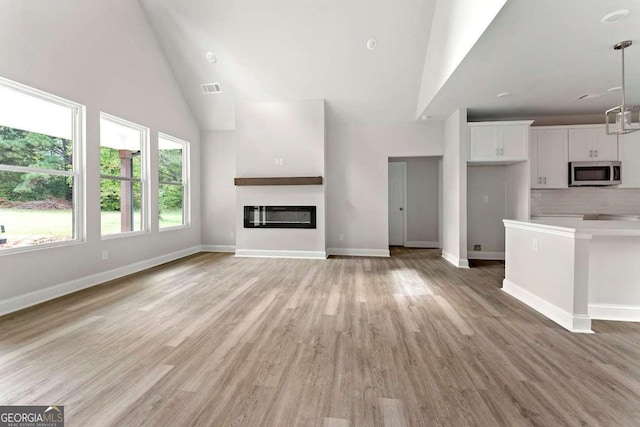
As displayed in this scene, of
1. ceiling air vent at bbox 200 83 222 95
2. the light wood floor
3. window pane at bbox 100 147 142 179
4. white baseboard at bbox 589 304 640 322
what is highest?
ceiling air vent at bbox 200 83 222 95

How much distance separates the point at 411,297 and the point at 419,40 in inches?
152

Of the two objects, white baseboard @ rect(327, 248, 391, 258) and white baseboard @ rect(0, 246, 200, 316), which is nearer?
white baseboard @ rect(0, 246, 200, 316)

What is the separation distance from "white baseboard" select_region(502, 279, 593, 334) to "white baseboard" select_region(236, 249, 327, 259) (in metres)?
3.22

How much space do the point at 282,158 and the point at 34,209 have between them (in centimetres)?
376

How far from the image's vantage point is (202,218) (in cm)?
679

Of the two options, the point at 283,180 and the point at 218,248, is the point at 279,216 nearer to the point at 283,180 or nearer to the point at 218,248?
the point at 283,180

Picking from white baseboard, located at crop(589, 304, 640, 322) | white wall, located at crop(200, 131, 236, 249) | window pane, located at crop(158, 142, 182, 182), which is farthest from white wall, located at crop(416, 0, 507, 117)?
window pane, located at crop(158, 142, 182, 182)

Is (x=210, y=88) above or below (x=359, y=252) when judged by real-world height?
above

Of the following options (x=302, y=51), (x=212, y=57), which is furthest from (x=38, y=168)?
(x=302, y=51)

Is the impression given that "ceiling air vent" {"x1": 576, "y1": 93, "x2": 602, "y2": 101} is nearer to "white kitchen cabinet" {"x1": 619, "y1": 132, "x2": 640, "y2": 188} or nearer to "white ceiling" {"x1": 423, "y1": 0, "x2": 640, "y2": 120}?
"white ceiling" {"x1": 423, "y1": 0, "x2": 640, "y2": 120}

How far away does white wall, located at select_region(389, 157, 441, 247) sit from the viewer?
714 cm

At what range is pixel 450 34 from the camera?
11.8 ft

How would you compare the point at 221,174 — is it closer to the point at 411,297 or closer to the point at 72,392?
the point at 411,297

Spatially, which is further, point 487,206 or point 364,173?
point 364,173
